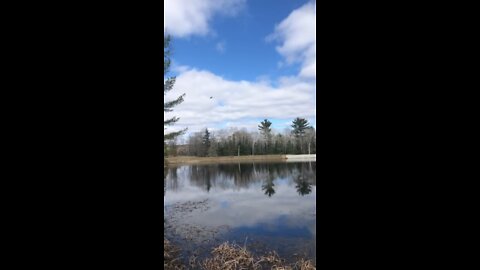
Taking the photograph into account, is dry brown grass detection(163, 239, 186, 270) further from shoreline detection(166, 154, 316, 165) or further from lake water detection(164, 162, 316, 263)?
shoreline detection(166, 154, 316, 165)

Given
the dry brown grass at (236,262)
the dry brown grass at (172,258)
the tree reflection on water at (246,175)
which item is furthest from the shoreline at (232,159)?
the dry brown grass at (236,262)

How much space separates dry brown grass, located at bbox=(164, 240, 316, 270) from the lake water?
20cm

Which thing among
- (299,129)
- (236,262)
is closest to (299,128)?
(299,129)

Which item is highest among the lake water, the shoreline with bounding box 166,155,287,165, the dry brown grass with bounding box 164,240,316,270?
the shoreline with bounding box 166,155,287,165

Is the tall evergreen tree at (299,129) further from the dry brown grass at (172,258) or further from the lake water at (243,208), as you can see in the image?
the dry brown grass at (172,258)

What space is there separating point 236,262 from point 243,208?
3.03 m

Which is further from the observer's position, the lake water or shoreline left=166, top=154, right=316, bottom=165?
shoreline left=166, top=154, right=316, bottom=165

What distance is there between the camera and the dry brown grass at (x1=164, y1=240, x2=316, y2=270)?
476cm

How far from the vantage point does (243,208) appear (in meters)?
7.87


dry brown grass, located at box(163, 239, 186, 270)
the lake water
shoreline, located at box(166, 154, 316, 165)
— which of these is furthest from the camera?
shoreline, located at box(166, 154, 316, 165)

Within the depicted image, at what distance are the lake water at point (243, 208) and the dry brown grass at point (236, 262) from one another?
0.65ft

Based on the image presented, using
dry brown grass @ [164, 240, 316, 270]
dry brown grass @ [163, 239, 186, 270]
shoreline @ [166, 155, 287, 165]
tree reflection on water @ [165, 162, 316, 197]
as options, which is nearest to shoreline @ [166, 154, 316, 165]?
shoreline @ [166, 155, 287, 165]
